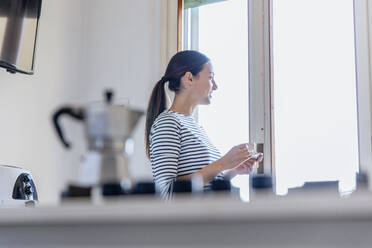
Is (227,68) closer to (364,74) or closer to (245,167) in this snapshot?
(364,74)

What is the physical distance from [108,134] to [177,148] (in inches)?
30.2

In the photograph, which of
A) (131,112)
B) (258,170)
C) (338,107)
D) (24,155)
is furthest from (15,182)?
(338,107)

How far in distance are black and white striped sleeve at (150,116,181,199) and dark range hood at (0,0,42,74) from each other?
1222mm

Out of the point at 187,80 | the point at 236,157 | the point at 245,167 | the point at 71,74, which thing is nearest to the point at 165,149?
the point at 236,157

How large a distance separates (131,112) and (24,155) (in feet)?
7.15

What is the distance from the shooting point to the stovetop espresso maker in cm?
77

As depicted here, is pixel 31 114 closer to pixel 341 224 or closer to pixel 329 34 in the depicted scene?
pixel 329 34

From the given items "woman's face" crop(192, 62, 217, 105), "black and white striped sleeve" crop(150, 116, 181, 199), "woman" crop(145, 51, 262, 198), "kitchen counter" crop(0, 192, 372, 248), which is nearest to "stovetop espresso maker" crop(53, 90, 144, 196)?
"kitchen counter" crop(0, 192, 372, 248)

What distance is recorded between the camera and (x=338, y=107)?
2709mm

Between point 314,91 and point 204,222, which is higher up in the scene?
point 314,91

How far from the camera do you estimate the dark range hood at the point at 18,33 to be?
8.25ft

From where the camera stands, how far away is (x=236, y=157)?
1608mm

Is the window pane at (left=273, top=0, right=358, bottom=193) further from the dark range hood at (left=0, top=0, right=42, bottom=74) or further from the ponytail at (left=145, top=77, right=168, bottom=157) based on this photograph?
the dark range hood at (left=0, top=0, right=42, bottom=74)

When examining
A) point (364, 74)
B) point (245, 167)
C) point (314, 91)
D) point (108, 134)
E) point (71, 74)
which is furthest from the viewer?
point (71, 74)
